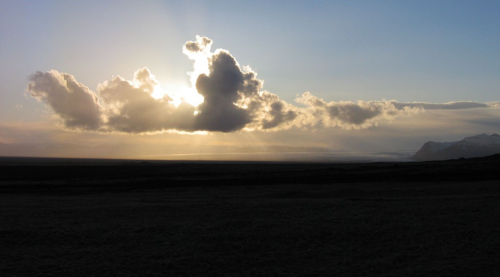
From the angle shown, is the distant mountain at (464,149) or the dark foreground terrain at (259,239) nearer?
the dark foreground terrain at (259,239)

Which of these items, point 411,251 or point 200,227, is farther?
point 200,227

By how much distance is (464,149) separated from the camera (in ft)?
531

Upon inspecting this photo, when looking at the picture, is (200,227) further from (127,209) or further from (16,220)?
(16,220)

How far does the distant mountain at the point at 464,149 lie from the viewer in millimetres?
159250

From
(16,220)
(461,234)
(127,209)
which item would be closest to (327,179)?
(127,209)

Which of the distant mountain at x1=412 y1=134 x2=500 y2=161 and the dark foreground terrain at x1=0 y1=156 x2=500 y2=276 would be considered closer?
the dark foreground terrain at x1=0 y1=156 x2=500 y2=276

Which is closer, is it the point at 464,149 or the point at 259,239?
the point at 259,239

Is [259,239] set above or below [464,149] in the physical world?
below

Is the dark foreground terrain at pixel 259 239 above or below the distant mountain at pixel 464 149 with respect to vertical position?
below

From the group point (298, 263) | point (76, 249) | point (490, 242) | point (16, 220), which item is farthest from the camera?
point (16, 220)

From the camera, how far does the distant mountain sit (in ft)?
522

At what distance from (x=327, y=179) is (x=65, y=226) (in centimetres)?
2642

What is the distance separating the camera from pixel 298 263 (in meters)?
11.0

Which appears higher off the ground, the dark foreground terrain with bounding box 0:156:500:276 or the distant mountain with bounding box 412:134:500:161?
→ the distant mountain with bounding box 412:134:500:161
